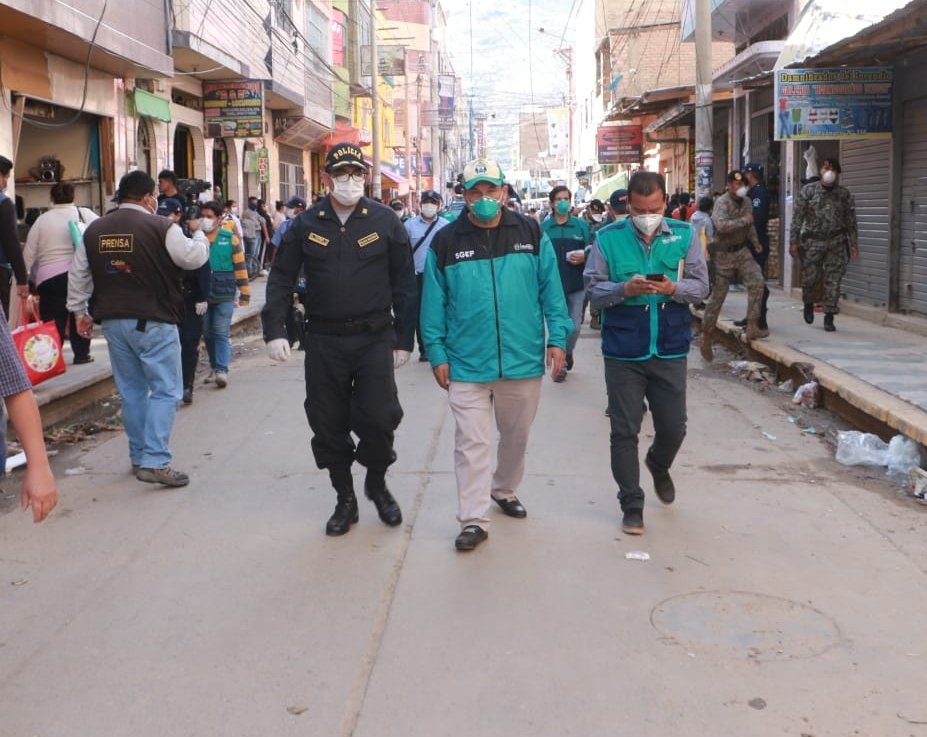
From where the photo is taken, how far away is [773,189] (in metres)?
20.0

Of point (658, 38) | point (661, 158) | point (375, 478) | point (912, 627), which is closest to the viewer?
point (912, 627)

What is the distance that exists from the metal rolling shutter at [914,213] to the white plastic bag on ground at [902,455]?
20.8 feet

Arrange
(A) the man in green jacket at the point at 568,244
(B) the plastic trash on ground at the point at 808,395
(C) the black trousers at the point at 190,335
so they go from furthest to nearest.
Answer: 1. (A) the man in green jacket at the point at 568,244
2. (B) the plastic trash on ground at the point at 808,395
3. (C) the black trousers at the point at 190,335

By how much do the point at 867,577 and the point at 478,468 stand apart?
5.98ft

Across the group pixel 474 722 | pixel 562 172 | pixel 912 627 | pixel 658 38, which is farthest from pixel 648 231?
pixel 562 172

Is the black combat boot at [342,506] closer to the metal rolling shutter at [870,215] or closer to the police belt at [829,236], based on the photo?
the police belt at [829,236]

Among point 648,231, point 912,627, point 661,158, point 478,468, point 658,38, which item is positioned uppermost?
point 658,38

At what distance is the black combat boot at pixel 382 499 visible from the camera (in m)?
5.63

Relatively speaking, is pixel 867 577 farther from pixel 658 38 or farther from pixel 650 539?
pixel 658 38

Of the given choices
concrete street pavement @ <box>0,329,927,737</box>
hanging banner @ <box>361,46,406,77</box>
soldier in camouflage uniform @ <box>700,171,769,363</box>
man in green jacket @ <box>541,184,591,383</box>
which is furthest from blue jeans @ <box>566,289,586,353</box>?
hanging banner @ <box>361,46,406,77</box>

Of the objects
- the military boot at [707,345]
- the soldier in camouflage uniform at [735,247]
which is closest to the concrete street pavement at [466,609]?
the soldier in camouflage uniform at [735,247]

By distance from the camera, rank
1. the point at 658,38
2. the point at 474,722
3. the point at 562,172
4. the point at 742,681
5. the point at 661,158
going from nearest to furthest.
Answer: the point at 474,722, the point at 742,681, the point at 661,158, the point at 658,38, the point at 562,172

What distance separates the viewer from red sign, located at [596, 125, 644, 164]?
118ft

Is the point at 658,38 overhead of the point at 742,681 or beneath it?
overhead
